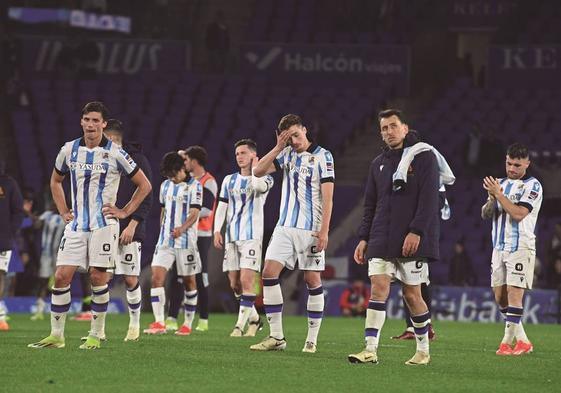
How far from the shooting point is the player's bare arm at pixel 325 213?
11.8m

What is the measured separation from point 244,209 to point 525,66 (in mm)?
16583

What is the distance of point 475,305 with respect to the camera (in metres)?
22.3

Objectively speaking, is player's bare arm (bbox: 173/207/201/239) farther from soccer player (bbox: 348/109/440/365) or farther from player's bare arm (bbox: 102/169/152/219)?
soccer player (bbox: 348/109/440/365)

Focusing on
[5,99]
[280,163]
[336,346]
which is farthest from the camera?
[5,99]

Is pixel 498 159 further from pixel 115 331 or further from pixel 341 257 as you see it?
pixel 115 331

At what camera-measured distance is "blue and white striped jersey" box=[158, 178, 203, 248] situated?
1509 centimetres

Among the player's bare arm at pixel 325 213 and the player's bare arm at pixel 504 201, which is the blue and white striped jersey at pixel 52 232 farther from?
the player's bare arm at pixel 504 201

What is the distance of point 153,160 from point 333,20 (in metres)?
8.34

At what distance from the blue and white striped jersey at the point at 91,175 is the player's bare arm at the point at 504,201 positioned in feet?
11.8

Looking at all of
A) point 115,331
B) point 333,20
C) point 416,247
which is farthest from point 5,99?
point 416,247

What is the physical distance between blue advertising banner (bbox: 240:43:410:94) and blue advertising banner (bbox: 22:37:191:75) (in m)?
1.86

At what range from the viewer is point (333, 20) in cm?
3225

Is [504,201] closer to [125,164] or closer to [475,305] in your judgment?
[125,164]

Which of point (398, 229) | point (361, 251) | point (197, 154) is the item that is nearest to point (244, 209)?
point (197, 154)
